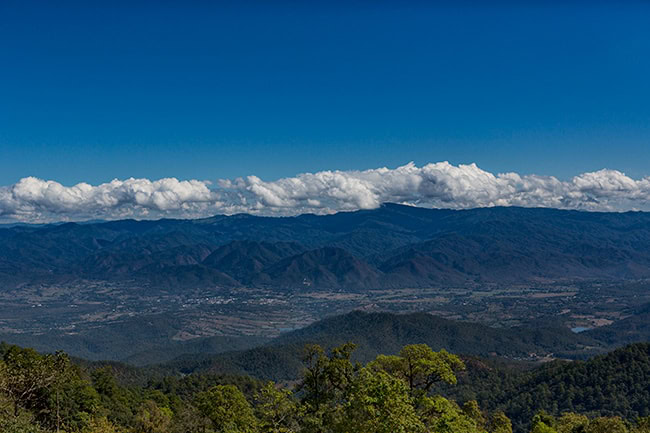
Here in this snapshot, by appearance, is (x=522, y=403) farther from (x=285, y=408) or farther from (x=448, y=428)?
(x=448, y=428)

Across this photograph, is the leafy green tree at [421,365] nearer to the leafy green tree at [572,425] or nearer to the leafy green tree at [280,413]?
the leafy green tree at [280,413]

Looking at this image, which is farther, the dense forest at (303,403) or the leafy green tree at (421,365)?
the leafy green tree at (421,365)

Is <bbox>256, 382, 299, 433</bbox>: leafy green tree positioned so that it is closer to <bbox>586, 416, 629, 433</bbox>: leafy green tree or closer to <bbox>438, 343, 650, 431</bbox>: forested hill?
<bbox>586, 416, 629, 433</bbox>: leafy green tree

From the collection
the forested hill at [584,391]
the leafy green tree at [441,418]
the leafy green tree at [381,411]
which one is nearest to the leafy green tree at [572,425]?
the leafy green tree at [441,418]

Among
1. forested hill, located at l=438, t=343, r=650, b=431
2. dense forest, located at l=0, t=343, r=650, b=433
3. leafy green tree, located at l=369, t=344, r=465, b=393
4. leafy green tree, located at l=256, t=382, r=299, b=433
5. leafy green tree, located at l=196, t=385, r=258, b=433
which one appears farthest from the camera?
forested hill, located at l=438, t=343, r=650, b=431

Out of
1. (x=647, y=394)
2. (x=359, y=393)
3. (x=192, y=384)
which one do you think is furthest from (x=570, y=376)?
(x=359, y=393)

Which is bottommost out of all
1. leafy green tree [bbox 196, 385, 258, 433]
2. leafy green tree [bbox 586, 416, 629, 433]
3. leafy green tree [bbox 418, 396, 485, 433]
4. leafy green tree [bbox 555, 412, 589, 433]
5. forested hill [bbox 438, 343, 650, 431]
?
forested hill [bbox 438, 343, 650, 431]

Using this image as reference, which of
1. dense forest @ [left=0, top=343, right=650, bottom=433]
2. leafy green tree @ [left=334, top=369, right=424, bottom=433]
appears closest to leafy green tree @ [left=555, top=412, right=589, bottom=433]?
dense forest @ [left=0, top=343, right=650, bottom=433]

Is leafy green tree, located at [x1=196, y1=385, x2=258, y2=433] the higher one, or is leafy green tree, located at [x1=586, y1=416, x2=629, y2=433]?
leafy green tree, located at [x1=196, y1=385, x2=258, y2=433]

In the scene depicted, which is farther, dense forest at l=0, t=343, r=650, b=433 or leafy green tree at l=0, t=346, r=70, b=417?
leafy green tree at l=0, t=346, r=70, b=417
